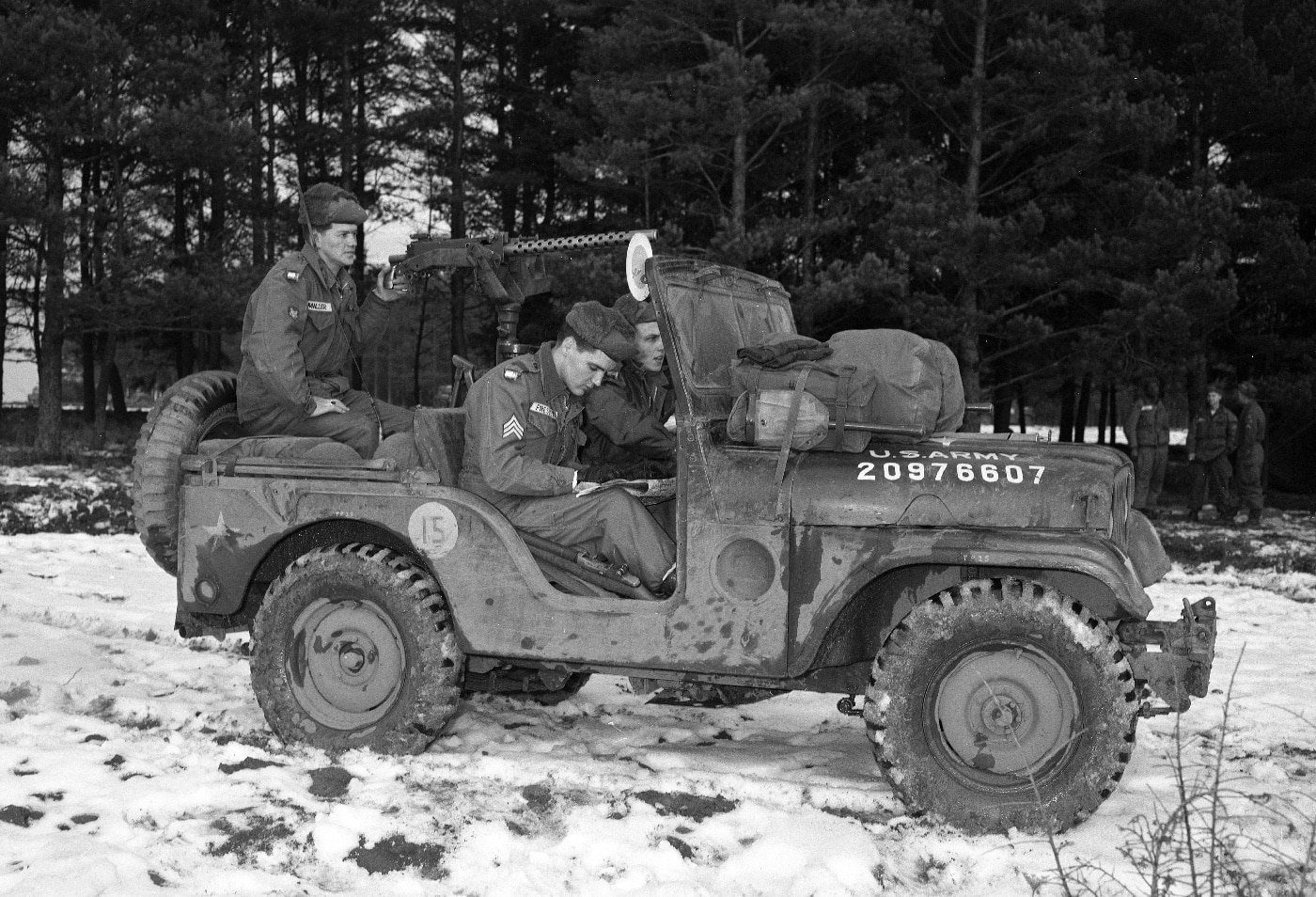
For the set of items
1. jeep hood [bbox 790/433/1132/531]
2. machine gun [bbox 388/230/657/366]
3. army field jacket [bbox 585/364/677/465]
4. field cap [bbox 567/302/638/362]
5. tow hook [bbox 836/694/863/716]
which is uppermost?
machine gun [bbox 388/230/657/366]

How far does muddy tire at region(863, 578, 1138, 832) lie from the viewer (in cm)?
404

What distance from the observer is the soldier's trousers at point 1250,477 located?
1530cm

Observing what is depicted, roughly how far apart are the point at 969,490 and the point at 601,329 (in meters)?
1.51

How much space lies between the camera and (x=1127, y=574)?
13.2 ft

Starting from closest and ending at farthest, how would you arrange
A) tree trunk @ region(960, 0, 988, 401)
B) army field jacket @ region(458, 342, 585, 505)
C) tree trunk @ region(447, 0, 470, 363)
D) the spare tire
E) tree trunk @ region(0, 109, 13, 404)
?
army field jacket @ region(458, 342, 585, 505), the spare tire, tree trunk @ region(0, 109, 13, 404), tree trunk @ region(960, 0, 988, 401), tree trunk @ region(447, 0, 470, 363)

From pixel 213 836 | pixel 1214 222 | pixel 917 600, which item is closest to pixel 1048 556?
pixel 917 600

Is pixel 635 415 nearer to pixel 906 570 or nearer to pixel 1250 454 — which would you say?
pixel 906 570

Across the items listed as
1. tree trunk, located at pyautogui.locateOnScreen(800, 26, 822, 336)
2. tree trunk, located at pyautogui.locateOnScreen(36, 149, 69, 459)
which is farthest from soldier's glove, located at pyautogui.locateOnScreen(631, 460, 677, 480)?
tree trunk, located at pyautogui.locateOnScreen(36, 149, 69, 459)

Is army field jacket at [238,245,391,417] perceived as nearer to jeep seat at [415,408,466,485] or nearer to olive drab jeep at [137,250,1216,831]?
olive drab jeep at [137,250,1216,831]

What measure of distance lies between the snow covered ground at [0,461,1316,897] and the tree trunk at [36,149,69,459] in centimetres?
1413

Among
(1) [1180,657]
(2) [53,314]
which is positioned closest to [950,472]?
(1) [1180,657]

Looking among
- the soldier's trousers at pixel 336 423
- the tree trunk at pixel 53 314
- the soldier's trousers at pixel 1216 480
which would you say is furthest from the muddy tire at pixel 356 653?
the tree trunk at pixel 53 314

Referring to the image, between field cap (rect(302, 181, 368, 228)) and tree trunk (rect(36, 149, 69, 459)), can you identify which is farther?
tree trunk (rect(36, 149, 69, 459))

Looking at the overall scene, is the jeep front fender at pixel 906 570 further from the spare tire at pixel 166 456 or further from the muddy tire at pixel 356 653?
the spare tire at pixel 166 456
